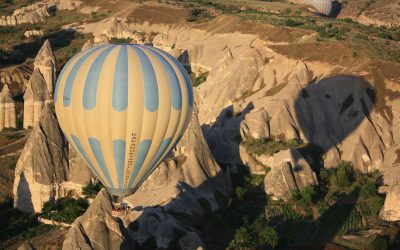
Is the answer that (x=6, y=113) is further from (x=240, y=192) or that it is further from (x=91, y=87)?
(x=91, y=87)

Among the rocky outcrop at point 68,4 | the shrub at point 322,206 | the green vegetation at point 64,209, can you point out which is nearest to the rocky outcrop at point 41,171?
the green vegetation at point 64,209

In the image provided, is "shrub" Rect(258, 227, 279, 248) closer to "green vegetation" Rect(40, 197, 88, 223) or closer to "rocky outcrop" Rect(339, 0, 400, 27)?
"green vegetation" Rect(40, 197, 88, 223)

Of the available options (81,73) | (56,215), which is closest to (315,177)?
(56,215)

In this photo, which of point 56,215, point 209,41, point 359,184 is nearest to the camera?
point 56,215

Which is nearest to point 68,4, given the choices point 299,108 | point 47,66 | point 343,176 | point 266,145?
point 47,66

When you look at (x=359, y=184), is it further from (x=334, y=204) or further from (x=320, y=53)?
(x=320, y=53)

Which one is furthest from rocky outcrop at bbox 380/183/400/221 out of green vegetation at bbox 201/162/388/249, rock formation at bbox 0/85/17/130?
rock formation at bbox 0/85/17/130
